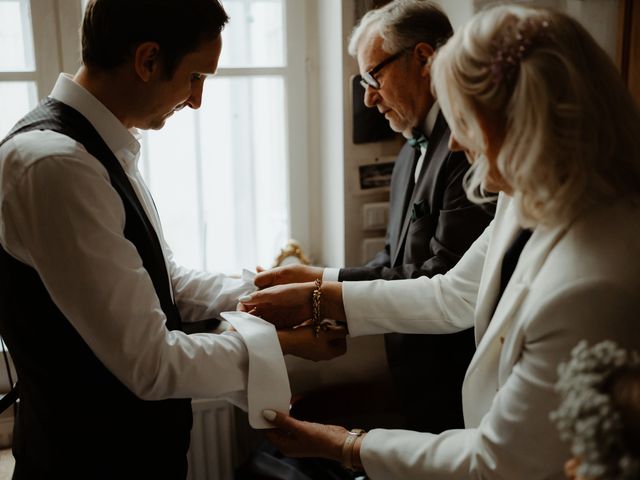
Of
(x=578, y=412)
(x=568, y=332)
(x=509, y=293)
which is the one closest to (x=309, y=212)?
(x=509, y=293)

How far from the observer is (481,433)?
1109 mm

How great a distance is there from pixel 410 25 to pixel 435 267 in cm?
71

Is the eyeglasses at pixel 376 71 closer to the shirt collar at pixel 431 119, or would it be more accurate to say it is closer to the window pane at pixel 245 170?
the shirt collar at pixel 431 119

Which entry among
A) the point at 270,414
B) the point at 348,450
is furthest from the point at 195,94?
the point at 348,450

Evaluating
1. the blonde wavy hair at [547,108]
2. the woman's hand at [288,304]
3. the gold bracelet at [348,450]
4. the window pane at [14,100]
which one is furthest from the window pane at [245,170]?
the blonde wavy hair at [547,108]

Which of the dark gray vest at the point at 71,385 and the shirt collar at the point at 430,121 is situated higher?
the shirt collar at the point at 430,121

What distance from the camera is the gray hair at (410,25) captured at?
190 centimetres

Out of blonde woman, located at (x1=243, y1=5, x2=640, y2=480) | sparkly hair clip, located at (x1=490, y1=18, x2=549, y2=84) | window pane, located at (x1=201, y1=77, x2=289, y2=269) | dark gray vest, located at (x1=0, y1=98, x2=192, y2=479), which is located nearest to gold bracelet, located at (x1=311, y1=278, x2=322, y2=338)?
dark gray vest, located at (x1=0, y1=98, x2=192, y2=479)

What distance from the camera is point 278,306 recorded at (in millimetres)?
1645

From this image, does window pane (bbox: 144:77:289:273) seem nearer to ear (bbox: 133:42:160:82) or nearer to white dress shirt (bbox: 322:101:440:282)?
white dress shirt (bbox: 322:101:440:282)

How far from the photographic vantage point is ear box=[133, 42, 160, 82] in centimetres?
127

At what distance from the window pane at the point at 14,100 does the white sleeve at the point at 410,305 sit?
55.3 inches

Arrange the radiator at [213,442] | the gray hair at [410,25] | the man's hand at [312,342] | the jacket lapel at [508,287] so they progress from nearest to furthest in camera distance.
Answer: the jacket lapel at [508,287], the man's hand at [312,342], the gray hair at [410,25], the radiator at [213,442]

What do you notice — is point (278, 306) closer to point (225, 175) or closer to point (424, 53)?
point (424, 53)
